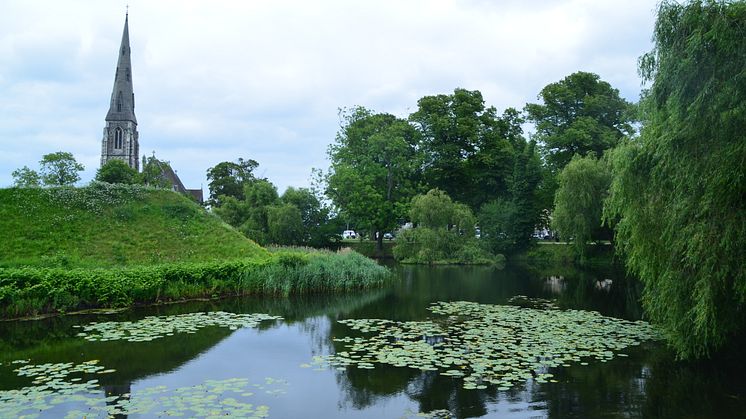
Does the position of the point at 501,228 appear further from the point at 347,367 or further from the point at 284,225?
the point at 347,367

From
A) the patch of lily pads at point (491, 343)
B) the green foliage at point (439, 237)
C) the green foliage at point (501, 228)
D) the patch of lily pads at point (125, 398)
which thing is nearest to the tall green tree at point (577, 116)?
the green foliage at point (501, 228)

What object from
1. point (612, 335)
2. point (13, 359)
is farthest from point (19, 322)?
point (612, 335)

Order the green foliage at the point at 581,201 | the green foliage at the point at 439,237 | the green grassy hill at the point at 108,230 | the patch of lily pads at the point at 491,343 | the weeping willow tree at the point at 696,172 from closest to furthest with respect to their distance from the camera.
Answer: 1. the weeping willow tree at the point at 696,172
2. the patch of lily pads at the point at 491,343
3. the green grassy hill at the point at 108,230
4. the green foliage at the point at 581,201
5. the green foliage at the point at 439,237

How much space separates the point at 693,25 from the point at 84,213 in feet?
83.5

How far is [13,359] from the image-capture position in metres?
10.6

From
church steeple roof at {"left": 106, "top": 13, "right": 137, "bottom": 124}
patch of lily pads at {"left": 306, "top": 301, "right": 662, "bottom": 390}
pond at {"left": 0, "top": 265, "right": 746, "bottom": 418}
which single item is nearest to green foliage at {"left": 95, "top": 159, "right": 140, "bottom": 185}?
church steeple roof at {"left": 106, "top": 13, "right": 137, "bottom": 124}

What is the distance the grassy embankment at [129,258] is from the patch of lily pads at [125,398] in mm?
6426

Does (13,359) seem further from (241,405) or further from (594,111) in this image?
(594,111)

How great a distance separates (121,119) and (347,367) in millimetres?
76148

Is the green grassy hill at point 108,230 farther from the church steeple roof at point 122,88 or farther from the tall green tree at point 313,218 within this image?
the church steeple roof at point 122,88

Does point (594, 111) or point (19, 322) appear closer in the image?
point (19, 322)

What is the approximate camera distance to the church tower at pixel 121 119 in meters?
75.9

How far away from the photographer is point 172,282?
18.1 m

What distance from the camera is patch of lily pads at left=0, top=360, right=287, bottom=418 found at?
7.53 meters
